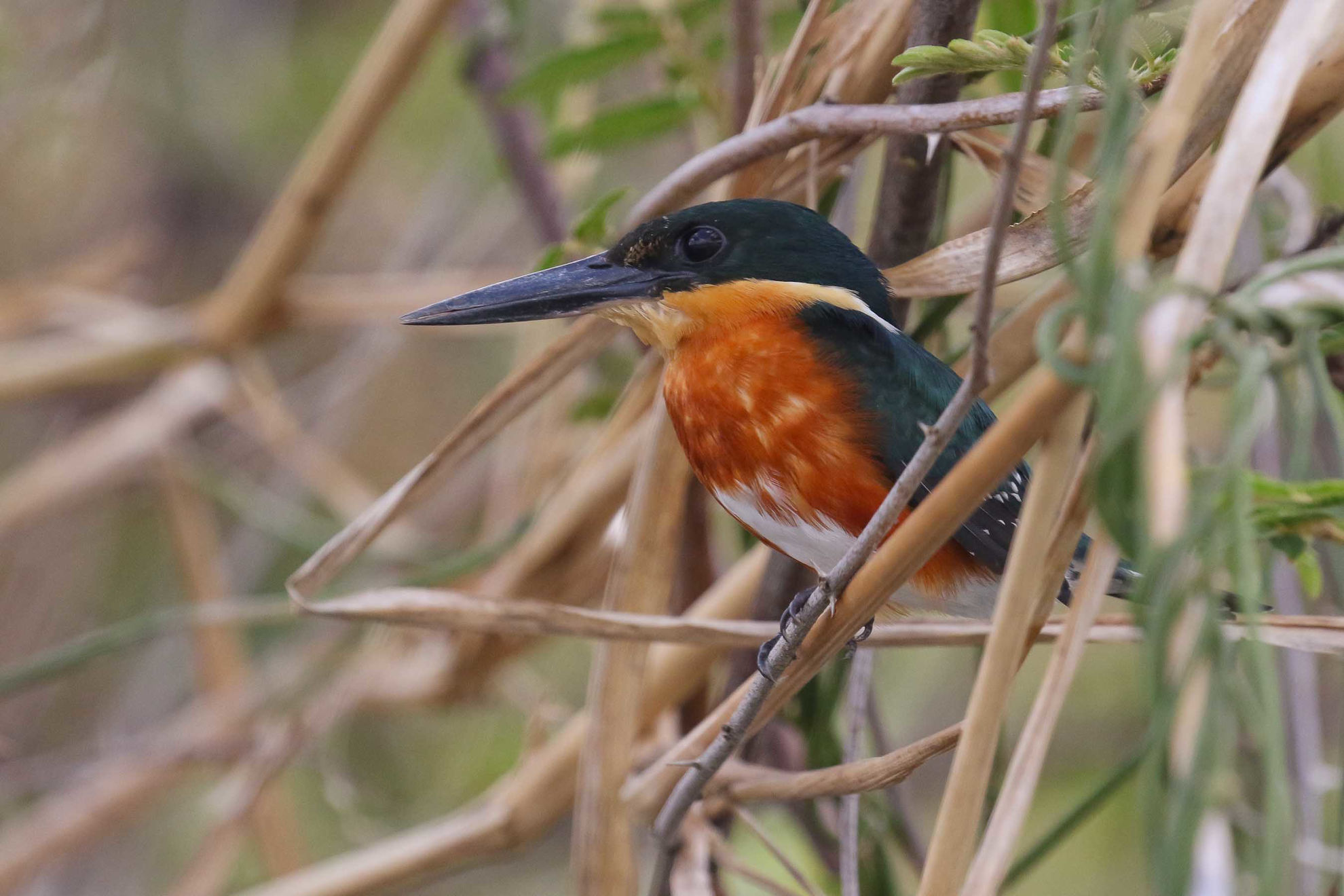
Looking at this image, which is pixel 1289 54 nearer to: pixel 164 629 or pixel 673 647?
pixel 673 647

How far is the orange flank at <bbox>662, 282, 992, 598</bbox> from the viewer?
1117mm

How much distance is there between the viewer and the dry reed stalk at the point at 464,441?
1092 millimetres

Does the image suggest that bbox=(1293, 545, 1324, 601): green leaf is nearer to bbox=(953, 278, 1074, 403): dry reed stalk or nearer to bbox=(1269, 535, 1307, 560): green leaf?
bbox=(1269, 535, 1307, 560): green leaf

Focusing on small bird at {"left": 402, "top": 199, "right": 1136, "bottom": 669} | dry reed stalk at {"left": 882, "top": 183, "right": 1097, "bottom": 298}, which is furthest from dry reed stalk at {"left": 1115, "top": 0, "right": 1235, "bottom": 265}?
small bird at {"left": 402, "top": 199, "right": 1136, "bottom": 669}

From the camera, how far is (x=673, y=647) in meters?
1.36

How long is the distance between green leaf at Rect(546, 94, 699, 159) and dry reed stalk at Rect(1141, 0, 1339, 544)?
80cm

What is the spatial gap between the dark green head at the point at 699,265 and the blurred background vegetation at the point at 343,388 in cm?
6

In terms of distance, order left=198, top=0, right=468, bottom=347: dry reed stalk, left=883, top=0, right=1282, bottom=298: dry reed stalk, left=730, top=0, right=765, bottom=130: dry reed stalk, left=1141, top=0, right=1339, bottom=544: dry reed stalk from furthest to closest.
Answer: left=198, top=0, right=468, bottom=347: dry reed stalk → left=730, top=0, right=765, bottom=130: dry reed stalk → left=883, top=0, right=1282, bottom=298: dry reed stalk → left=1141, top=0, right=1339, bottom=544: dry reed stalk

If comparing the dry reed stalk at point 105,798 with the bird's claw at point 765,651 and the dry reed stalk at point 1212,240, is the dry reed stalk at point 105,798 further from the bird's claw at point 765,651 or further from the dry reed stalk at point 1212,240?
the dry reed stalk at point 1212,240

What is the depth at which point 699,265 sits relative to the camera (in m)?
1.22

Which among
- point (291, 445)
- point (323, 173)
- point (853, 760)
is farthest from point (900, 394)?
point (291, 445)

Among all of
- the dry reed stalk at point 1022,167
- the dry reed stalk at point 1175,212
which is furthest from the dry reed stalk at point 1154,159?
the dry reed stalk at point 1022,167

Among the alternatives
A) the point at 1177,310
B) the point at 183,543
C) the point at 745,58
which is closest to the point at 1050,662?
the point at 1177,310

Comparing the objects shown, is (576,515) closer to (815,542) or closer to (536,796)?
(536,796)
